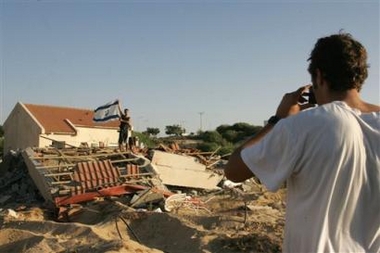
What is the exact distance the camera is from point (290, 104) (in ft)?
7.36

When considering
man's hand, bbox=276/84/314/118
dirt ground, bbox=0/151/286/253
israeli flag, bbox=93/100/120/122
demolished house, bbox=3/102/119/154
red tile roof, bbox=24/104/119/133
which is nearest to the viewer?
man's hand, bbox=276/84/314/118

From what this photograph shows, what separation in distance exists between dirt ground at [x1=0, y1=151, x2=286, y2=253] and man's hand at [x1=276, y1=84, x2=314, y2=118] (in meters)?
5.31

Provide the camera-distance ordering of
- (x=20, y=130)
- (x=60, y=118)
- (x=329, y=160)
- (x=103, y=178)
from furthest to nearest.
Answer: (x=60, y=118)
(x=20, y=130)
(x=103, y=178)
(x=329, y=160)

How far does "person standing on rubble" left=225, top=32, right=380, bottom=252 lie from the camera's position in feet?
6.48

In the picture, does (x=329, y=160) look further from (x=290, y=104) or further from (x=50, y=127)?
(x=50, y=127)

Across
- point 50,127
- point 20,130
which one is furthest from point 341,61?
point 20,130

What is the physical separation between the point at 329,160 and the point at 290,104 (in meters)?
0.37

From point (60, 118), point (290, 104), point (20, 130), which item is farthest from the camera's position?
point (60, 118)

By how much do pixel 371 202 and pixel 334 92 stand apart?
472 millimetres

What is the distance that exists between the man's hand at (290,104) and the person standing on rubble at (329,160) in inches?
4.5

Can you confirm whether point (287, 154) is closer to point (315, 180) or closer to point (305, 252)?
point (315, 180)

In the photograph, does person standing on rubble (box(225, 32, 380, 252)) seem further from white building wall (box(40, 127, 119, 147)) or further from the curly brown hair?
white building wall (box(40, 127, 119, 147))

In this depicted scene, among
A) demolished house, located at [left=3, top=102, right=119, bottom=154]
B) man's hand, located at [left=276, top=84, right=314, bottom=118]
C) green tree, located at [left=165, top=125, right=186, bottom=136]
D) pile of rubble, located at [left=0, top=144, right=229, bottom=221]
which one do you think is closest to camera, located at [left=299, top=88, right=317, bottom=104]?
man's hand, located at [left=276, top=84, right=314, bottom=118]

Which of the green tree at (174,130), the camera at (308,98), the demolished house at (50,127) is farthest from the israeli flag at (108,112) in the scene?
the green tree at (174,130)
